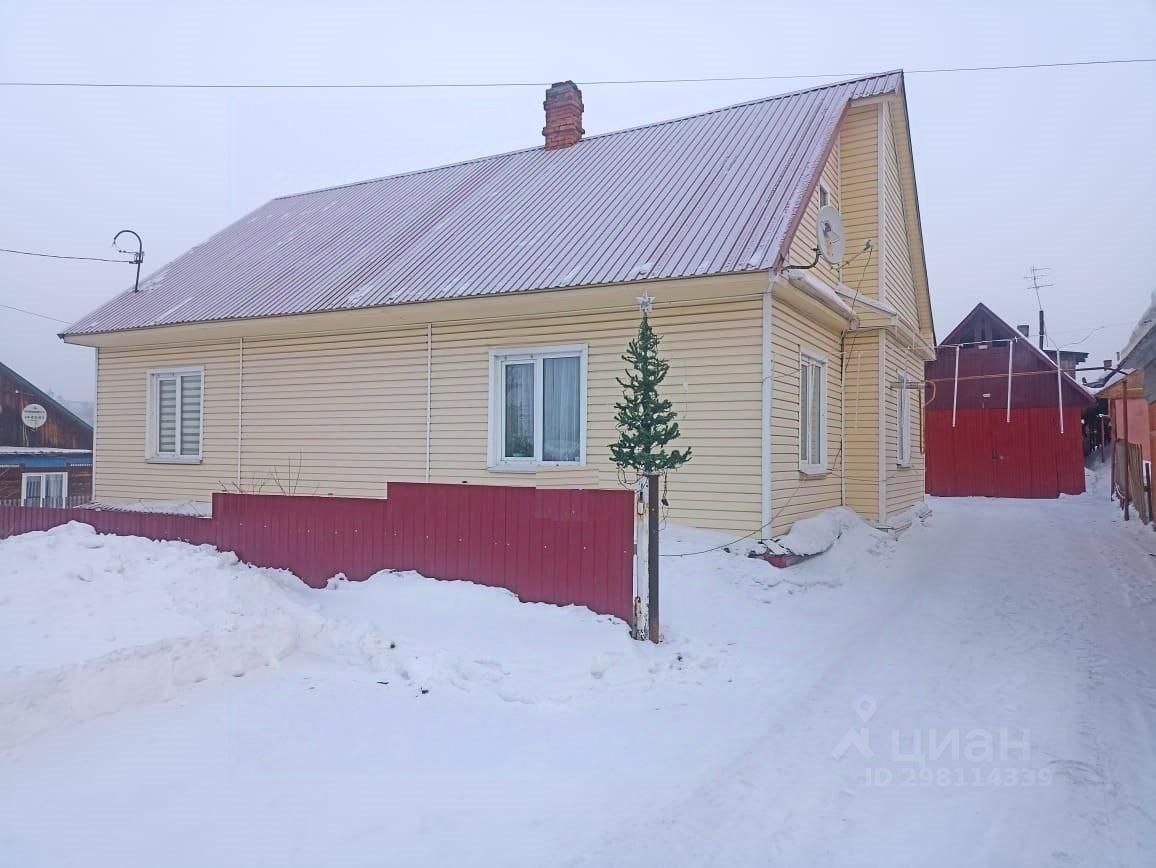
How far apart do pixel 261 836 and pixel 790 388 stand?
8334mm

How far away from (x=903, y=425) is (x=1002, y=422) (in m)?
13.4

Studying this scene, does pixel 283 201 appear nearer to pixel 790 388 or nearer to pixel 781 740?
pixel 790 388

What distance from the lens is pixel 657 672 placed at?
6.11 meters

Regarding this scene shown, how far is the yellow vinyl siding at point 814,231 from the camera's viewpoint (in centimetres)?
1060

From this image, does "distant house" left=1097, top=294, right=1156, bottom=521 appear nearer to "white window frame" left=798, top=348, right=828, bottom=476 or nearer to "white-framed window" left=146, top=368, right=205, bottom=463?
"white window frame" left=798, top=348, right=828, bottom=476

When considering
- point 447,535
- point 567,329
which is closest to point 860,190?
point 567,329

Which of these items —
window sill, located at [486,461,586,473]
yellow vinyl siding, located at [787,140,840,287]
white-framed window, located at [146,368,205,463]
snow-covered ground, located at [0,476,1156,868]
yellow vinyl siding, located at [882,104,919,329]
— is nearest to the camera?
snow-covered ground, located at [0,476,1156,868]

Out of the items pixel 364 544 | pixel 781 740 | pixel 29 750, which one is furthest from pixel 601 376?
pixel 29 750

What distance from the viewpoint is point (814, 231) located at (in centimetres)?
1138

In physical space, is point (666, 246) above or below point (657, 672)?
above

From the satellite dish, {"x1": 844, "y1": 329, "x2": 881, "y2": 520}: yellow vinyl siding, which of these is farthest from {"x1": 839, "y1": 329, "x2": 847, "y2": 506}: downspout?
the satellite dish

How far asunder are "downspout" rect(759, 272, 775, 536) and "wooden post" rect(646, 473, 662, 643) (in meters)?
3.24

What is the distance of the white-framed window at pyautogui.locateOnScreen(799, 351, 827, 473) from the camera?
36.9 feet

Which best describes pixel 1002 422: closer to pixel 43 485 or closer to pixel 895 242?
pixel 895 242
